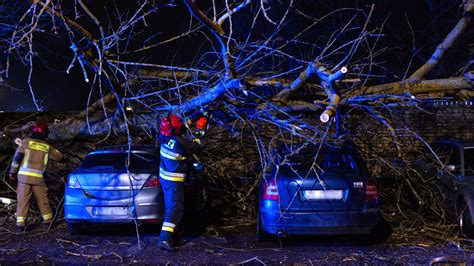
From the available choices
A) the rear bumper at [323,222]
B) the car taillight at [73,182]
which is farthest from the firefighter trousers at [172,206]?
the car taillight at [73,182]

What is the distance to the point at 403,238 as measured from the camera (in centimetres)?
704

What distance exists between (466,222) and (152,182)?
14.9 ft

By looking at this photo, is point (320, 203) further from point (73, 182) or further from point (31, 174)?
point (31, 174)

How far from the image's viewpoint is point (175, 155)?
21.2 ft

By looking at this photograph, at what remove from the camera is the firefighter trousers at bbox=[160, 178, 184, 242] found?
640cm

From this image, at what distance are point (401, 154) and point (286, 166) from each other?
2.76m

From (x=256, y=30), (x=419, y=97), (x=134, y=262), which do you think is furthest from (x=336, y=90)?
(x=256, y=30)

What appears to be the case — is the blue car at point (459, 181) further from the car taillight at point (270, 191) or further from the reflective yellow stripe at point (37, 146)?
the reflective yellow stripe at point (37, 146)

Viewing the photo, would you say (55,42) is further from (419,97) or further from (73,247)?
(419,97)

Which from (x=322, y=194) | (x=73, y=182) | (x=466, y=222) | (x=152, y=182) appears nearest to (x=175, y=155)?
(x=152, y=182)

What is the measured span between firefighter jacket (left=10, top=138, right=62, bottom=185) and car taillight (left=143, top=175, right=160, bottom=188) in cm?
207

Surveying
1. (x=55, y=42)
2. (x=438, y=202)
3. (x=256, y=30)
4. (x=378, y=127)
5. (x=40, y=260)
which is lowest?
(x=40, y=260)

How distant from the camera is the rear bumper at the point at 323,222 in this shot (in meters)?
6.23

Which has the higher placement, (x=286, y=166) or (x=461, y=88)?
(x=461, y=88)
